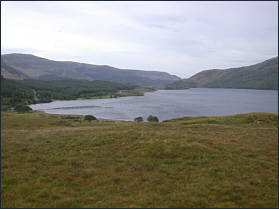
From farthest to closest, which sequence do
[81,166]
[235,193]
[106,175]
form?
1. [81,166]
2. [106,175]
3. [235,193]

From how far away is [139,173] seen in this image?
45.8ft

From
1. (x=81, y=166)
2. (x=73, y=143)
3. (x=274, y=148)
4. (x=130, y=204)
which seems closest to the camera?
(x=130, y=204)

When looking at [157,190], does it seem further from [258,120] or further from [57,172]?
[258,120]

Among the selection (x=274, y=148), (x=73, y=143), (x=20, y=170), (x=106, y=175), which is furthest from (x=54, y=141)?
(x=274, y=148)

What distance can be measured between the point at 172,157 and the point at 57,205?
32.1ft

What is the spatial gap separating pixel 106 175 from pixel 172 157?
19.8ft

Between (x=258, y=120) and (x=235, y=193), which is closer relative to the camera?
(x=235, y=193)

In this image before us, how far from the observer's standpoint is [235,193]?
35.7 ft

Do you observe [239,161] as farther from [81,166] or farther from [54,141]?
[54,141]

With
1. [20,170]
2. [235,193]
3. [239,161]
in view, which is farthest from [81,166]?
[239,161]

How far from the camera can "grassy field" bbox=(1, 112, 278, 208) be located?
408 inches

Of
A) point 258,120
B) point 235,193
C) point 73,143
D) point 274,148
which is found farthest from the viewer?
point 258,120

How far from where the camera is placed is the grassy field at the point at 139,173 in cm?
1035

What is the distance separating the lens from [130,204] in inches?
387
